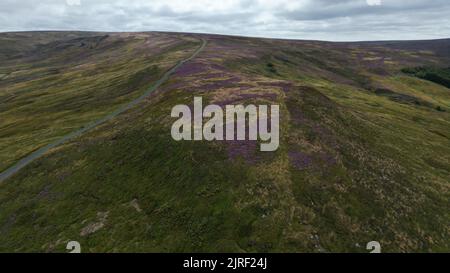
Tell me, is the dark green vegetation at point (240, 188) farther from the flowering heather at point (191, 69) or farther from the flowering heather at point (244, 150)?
the flowering heather at point (191, 69)

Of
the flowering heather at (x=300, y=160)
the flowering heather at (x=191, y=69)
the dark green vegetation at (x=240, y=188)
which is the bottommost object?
the dark green vegetation at (x=240, y=188)

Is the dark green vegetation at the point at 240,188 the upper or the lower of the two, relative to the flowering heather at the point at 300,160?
lower

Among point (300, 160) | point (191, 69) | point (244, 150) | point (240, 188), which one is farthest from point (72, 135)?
point (300, 160)

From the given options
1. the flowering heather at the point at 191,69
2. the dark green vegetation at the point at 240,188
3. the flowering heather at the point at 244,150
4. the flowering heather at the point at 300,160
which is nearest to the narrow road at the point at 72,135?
the dark green vegetation at the point at 240,188

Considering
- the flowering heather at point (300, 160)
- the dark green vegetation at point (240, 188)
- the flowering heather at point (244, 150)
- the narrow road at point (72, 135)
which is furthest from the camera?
the narrow road at point (72, 135)

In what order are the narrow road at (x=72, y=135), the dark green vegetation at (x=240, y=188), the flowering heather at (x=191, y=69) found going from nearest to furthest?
the dark green vegetation at (x=240, y=188) → the narrow road at (x=72, y=135) → the flowering heather at (x=191, y=69)

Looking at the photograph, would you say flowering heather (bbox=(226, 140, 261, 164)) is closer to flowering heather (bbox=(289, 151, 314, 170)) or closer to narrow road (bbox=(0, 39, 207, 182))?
flowering heather (bbox=(289, 151, 314, 170))

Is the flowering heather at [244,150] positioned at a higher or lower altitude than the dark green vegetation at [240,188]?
higher

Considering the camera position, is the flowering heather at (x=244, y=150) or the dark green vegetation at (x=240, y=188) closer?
the dark green vegetation at (x=240, y=188)

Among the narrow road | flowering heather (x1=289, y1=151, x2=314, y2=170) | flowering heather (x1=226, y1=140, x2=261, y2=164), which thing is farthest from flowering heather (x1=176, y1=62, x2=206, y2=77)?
flowering heather (x1=289, y1=151, x2=314, y2=170)

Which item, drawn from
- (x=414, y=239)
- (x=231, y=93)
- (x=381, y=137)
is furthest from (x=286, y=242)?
(x=231, y=93)

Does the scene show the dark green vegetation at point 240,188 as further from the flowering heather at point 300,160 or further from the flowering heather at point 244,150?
the flowering heather at point 244,150
